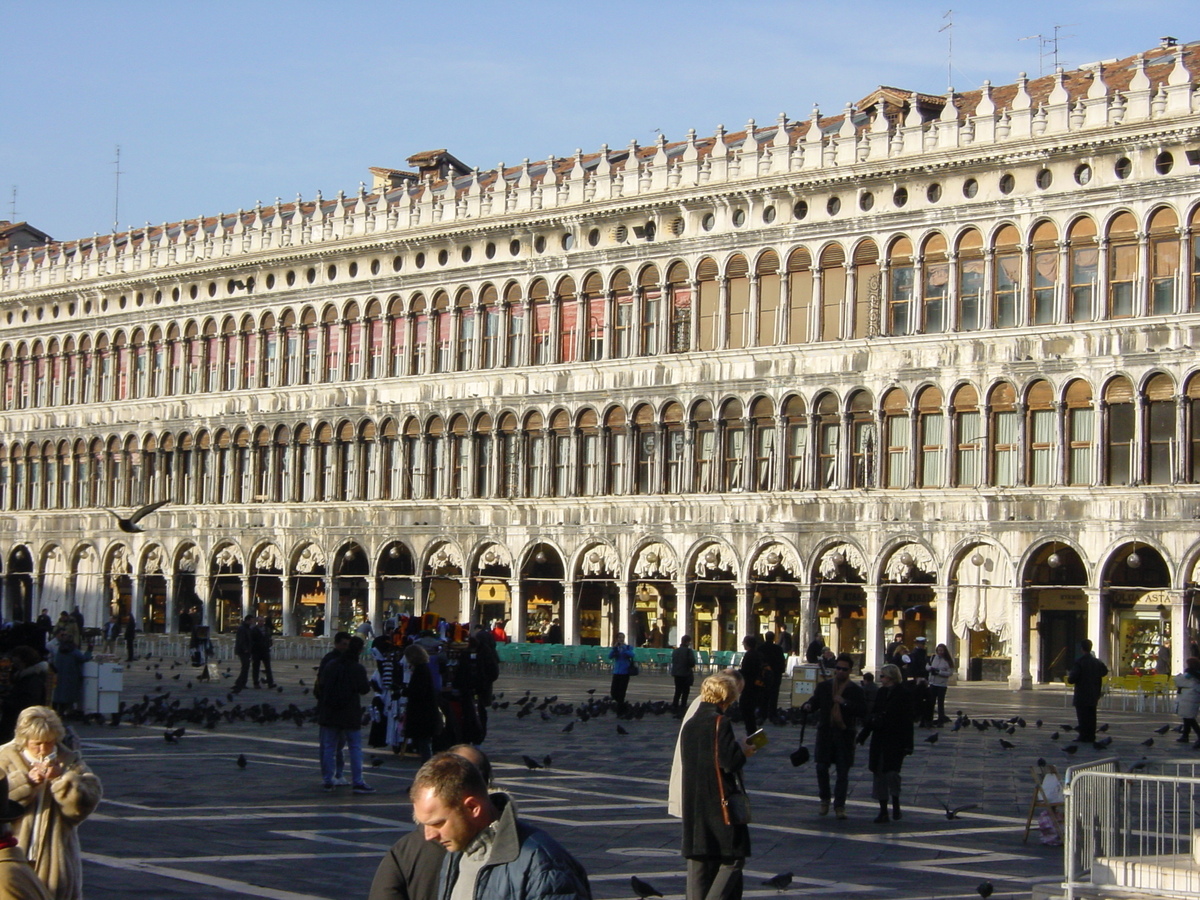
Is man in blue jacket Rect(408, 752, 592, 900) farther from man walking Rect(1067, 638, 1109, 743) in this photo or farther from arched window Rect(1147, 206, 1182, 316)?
arched window Rect(1147, 206, 1182, 316)

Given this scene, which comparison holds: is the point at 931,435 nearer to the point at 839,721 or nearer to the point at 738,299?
the point at 738,299

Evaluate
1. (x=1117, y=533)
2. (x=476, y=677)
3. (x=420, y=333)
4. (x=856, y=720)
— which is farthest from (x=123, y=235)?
(x=856, y=720)

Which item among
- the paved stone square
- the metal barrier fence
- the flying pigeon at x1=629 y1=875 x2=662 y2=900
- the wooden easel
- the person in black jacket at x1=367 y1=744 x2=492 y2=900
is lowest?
the paved stone square

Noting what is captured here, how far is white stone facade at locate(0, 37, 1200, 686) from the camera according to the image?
140ft

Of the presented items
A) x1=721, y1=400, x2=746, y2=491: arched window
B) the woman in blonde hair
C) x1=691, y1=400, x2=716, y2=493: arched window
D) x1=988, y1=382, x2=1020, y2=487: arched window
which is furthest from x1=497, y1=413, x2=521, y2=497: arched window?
the woman in blonde hair

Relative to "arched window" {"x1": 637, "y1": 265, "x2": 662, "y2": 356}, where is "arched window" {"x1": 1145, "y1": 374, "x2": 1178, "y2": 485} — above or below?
below

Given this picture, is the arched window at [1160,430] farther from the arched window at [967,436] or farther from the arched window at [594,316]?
the arched window at [594,316]

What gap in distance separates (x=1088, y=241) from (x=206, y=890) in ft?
111

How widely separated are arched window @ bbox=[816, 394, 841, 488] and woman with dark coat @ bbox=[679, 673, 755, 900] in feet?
120

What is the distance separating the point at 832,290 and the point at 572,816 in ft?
104

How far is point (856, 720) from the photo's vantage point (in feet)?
59.2

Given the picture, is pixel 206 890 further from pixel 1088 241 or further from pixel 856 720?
pixel 1088 241

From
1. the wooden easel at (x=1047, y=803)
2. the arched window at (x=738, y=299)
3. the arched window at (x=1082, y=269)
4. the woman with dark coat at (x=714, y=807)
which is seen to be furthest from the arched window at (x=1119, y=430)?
the woman with dark coat at (x=714, y=807)

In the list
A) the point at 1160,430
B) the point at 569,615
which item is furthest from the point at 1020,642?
the point at 569,615
